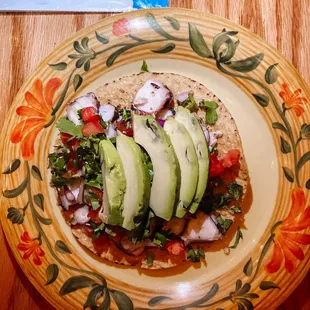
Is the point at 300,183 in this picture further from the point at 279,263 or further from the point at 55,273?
the point at 55,273

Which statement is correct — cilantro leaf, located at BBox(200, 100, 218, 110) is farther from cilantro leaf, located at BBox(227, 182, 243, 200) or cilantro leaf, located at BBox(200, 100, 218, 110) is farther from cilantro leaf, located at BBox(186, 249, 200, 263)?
cilantro leaf, located at BBox(186, 249, 200, 263)

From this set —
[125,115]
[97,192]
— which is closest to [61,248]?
[97,192]

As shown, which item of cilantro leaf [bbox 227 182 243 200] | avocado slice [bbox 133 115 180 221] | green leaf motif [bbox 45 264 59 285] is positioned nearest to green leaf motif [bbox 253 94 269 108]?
cilantro leaf [bbox 227 182 243 200]

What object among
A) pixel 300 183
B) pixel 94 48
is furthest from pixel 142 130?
pixel 300 183

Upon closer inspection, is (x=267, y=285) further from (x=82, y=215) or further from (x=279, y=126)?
(x=82, y=215)

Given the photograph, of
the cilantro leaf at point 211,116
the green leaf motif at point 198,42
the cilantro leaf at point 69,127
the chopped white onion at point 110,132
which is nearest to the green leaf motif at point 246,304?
the cilantro leaf at point 211,116

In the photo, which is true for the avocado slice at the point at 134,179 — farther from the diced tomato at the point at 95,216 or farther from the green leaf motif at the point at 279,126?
the green leaf motif at the point at 279,126
